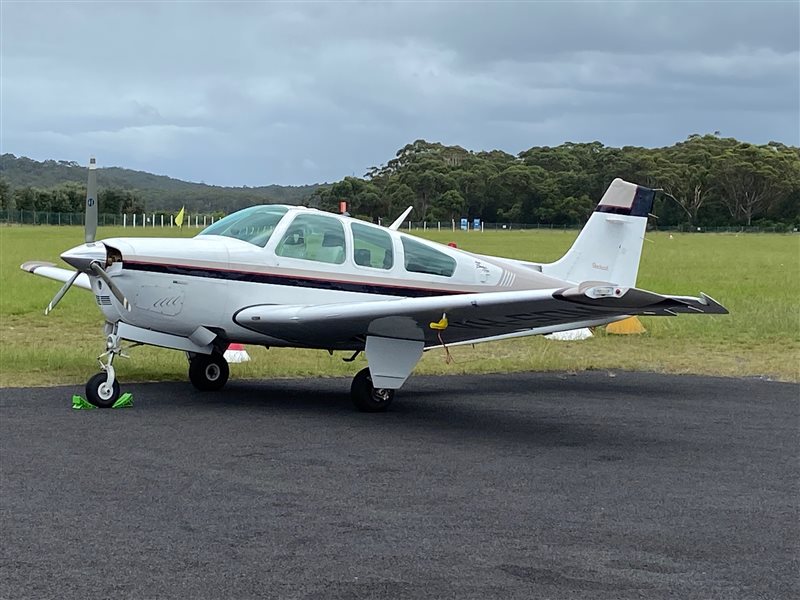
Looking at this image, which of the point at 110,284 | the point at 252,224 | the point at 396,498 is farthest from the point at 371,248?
the point at 396,498

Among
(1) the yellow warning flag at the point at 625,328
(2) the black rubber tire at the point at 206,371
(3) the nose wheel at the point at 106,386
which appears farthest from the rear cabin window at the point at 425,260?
(1) the yellow warning flag at the point at 625,328

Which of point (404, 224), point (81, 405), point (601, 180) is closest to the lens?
point (81, 405)

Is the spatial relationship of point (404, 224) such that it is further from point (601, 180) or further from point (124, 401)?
point (124, 401)

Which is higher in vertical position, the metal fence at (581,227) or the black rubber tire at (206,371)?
the metal fence at (581,227)

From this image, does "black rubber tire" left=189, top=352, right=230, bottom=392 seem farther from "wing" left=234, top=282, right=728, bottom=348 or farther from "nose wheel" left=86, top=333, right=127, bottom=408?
"nose wheel" left=86, top=333, right=127, bottom=408

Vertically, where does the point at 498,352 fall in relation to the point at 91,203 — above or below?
below

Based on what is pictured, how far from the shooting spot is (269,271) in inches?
373

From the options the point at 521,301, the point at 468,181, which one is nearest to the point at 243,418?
the point at 521,301

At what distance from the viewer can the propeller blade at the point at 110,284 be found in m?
8.74

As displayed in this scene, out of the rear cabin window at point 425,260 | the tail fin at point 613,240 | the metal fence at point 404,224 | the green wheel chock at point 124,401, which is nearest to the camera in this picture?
the green wheel chock at point 124,401

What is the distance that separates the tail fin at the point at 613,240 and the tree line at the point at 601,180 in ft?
202

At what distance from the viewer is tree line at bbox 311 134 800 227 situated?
9180cm

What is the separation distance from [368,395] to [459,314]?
60.0 inches

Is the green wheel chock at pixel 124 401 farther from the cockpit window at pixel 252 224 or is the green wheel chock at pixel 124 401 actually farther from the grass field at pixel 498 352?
the cockpit window at pixel 252 224
